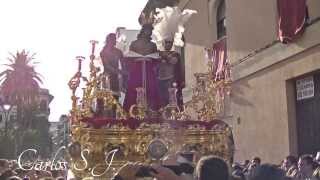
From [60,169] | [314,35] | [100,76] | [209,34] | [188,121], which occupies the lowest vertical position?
[60,169]

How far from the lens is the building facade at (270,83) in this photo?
1391cm

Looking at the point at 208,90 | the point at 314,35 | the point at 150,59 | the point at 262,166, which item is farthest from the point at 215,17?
the point at 262,166

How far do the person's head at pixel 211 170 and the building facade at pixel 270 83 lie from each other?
32.5 feet

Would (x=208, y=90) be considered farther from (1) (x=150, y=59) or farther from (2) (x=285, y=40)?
(2) (x=285, y=40)

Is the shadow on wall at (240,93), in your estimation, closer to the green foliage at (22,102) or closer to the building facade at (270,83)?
the building facade at (270,83)

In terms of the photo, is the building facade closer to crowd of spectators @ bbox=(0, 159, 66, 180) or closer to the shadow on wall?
the shadow on wall

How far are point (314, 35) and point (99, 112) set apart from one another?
6350 millimetres

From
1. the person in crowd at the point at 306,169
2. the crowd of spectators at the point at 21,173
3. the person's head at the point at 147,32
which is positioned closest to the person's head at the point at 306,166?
the person in crowd at the point at 306,169

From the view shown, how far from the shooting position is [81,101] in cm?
868

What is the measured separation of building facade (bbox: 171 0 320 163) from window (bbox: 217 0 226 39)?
848mm

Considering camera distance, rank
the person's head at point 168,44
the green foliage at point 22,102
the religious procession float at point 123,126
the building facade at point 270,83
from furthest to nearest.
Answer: the green foliage at point 22,102, the building facade at point 270,83, the person's head at point 168,44, the religious procession float at point 123,126

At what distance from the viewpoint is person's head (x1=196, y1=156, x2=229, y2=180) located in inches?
148

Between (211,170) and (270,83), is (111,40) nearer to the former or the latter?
(211,170)

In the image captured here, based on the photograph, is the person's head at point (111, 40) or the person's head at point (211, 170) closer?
Result: the person's head at point (211, 170)
